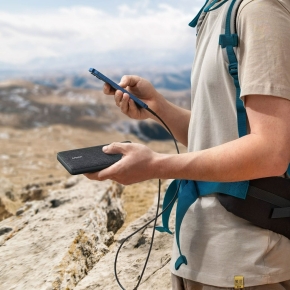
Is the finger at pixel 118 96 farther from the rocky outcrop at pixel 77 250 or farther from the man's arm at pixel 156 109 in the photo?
the rocky outcrop at pixel 77 250

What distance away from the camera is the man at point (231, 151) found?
1247mm

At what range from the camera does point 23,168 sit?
13.6 meters

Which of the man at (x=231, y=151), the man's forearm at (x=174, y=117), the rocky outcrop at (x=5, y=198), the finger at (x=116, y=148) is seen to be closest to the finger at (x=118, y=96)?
the man at (x=231, y=151)

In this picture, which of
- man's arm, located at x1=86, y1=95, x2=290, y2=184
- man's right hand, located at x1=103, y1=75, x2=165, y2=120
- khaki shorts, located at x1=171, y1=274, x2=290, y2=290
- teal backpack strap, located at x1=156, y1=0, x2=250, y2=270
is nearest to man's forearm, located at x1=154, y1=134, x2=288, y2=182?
man's arm, located at x1=86, y1=95, x2=290, y2=184

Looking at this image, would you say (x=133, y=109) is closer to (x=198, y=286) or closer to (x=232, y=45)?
(x=232, y=45)

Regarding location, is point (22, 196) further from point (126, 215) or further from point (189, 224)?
point (189, 224)

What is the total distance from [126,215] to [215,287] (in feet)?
8.85

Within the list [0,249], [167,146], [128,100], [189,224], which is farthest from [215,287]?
[167,146]

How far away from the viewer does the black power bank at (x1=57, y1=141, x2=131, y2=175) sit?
1414 mm

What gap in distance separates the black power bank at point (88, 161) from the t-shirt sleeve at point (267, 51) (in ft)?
1.49

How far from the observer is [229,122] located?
1421 mm

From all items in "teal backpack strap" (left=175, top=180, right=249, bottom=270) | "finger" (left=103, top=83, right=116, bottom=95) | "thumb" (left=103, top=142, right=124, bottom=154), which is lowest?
"teal backpack strap" (left=175, top=180, right=249, bottom=270)

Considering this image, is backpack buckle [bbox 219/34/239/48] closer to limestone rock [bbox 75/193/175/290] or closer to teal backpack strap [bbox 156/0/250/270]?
teal backpack strap [bbox 156/0/250/270]

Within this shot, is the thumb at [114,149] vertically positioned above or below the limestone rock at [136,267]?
above
